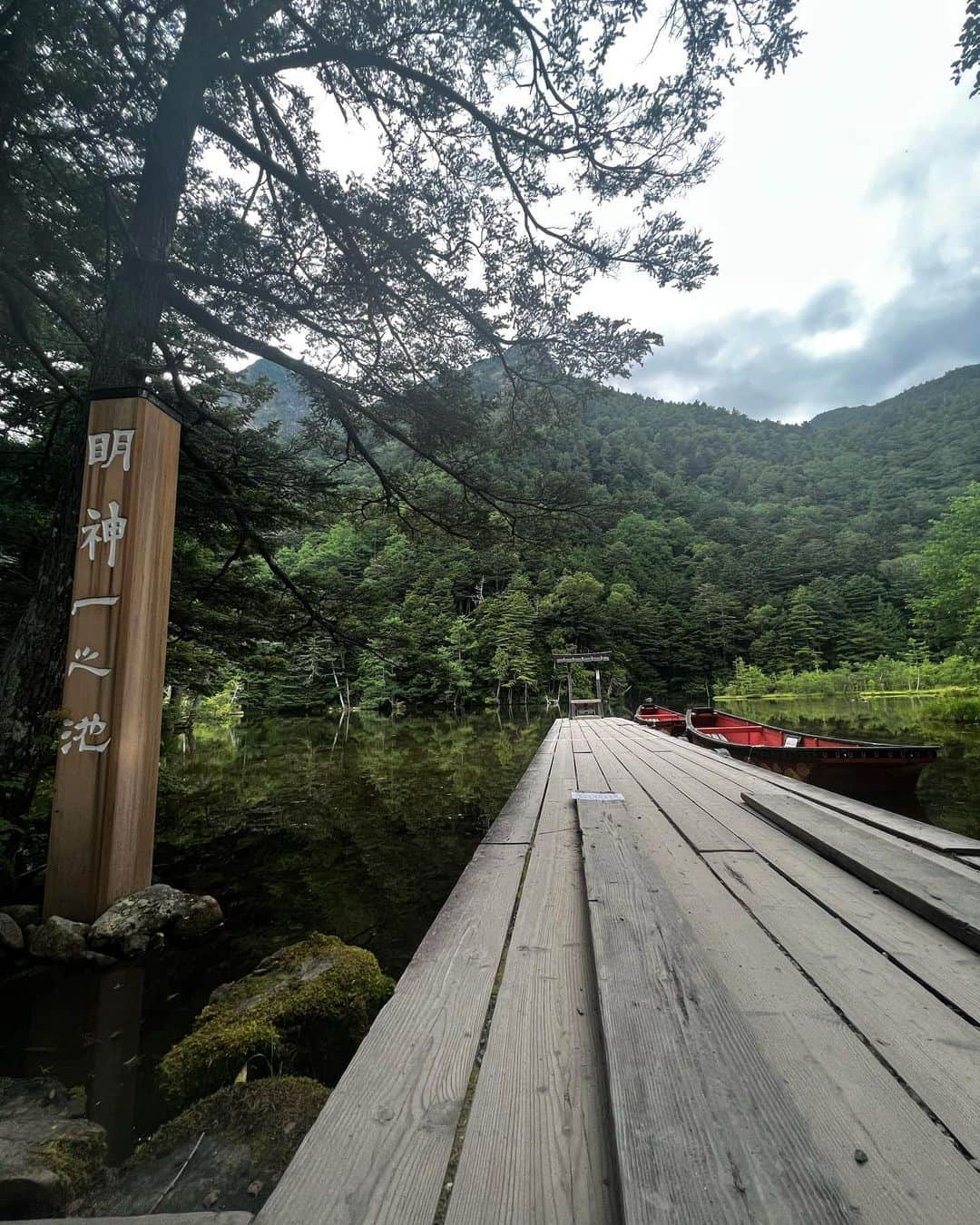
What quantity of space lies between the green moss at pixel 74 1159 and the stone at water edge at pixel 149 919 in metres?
1.27

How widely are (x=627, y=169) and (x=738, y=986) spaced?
213 inches

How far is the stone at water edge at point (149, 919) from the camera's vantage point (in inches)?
92.7

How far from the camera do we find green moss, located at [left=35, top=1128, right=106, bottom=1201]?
1.11 meters

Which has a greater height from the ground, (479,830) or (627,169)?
(627,169)

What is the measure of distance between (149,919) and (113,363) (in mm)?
3193

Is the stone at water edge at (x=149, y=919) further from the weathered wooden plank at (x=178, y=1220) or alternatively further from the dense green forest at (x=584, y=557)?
the dense green forest at (x=584, y=557)

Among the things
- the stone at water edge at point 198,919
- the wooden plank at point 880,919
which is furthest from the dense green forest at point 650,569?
the wooden plank at point 880,919

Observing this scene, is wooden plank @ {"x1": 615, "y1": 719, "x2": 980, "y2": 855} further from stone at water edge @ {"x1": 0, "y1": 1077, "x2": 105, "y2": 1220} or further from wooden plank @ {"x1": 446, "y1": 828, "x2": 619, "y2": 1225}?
stone at water edge @ {"x1": 0, "y1": 1077, "x2": 105, "y2": 1220}

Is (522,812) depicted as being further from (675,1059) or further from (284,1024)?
(675,1059)

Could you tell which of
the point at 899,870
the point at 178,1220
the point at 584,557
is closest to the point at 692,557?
the point at 584,557

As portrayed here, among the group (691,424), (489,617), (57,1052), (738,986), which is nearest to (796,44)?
(738,986)

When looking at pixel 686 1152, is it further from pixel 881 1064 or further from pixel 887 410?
pixel 887 410

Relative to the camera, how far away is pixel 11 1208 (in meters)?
1.04

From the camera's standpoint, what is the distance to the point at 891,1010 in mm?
1030
